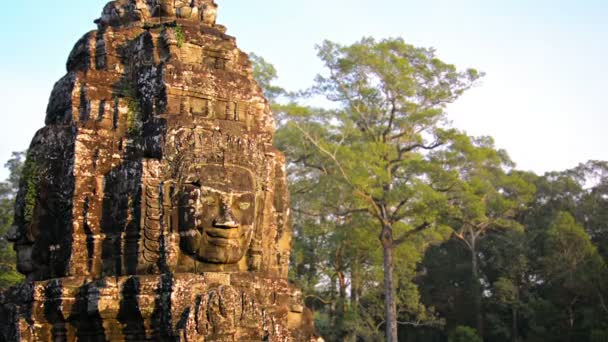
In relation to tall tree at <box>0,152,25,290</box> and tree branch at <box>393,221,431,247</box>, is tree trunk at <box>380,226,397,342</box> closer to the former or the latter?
tree branch at <box>393,221,431,247</box>

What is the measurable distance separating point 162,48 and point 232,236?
242 cm

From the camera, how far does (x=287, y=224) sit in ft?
28.0

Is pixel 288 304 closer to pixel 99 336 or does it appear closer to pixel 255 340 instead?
pixel 255 340

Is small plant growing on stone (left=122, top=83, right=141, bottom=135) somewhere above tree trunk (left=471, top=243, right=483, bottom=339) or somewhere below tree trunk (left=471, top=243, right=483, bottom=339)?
above

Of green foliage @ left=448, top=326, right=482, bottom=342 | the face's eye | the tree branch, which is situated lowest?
green foliage @ left=448, top=326, right=482, bottom=342

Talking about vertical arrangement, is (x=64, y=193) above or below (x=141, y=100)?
below

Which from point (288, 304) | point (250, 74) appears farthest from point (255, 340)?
point (250, 74)

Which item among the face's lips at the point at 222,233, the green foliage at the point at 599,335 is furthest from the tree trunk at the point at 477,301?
the face's lips at the point at 222,233

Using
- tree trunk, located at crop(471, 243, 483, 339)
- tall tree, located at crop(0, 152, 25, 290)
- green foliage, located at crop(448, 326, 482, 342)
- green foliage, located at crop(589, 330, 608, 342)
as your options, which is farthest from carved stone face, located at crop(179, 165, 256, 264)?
tree trunk, located at crop(471, 243, 483, 339)

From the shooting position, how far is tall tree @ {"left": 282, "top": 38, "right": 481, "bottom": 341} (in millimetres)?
20297

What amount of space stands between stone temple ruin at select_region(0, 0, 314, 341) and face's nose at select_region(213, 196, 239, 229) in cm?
1

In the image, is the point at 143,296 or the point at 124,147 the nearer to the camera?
the point at 143,296

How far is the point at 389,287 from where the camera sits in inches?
794

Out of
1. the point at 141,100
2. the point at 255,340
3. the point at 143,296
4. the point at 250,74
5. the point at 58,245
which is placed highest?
the point at 250,74
